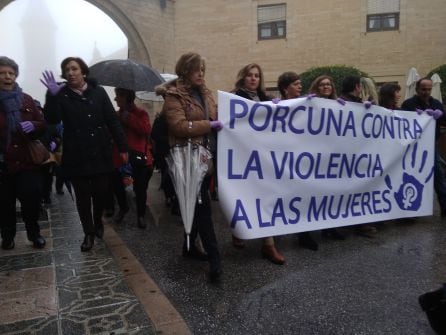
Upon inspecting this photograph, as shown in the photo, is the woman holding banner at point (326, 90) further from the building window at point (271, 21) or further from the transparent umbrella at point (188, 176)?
the building window at point (271, 21)

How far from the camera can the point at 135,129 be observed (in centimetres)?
530

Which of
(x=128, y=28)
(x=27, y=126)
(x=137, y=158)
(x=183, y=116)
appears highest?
(x=128, y=28)

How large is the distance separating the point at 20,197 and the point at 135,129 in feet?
5.25

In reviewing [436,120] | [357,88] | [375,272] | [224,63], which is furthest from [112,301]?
[224,63]

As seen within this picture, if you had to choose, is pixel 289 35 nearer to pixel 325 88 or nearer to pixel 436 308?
pixel 325 88

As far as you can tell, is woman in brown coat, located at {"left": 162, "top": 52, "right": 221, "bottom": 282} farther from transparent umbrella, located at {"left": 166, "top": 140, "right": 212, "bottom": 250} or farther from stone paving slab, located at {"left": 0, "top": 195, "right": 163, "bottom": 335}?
stone paving slab, located at {"left": 0, "top": 195, "right": 163, "bottom": 335}

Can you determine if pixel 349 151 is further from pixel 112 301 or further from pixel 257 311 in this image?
pixel 112 301

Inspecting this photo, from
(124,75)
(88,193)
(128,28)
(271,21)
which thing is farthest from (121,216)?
(271,21)

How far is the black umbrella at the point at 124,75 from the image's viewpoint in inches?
212

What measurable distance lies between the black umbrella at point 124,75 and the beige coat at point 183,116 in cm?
202

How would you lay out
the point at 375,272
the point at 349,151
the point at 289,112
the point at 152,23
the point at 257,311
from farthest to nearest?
the point at 152,23 → the point at 349,151 → the point at 289,112 → the point at 375,272 → the point at 257,311

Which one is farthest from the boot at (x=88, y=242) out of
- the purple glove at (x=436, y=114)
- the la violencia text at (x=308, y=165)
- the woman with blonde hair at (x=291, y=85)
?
the purple glove at (x=436, y=114)

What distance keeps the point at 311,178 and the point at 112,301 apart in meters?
2.18

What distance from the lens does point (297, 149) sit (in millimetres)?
4121
